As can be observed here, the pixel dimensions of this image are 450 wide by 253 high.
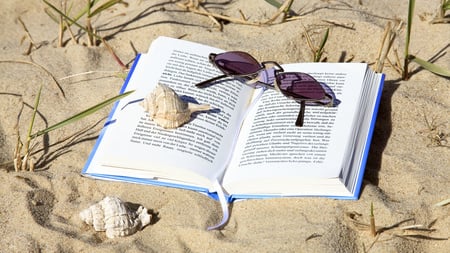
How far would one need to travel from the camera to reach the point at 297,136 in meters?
2.09

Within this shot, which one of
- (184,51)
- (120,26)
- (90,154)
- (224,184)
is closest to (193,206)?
(224,184)

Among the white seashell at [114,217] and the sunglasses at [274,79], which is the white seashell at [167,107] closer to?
the sunglasses at [274,79]

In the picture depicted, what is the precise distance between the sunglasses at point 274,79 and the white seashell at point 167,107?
0.15m

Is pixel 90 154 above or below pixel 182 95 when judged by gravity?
below

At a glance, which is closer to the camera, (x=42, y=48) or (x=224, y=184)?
(x=224, y=184)

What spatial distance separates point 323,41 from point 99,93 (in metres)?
0.77

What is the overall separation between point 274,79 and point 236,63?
14 cm

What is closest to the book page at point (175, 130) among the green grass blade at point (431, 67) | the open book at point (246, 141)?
the open book at point (246, 141)

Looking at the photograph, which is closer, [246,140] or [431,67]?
[246,140]

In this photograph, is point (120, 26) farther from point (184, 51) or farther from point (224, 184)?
point (224, 184)

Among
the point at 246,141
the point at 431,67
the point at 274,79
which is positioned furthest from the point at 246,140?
the point at 431,67

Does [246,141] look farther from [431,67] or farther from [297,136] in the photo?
A: [431,67]

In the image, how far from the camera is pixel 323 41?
2461mm

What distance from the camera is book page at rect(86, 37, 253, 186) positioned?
6.77 ft
